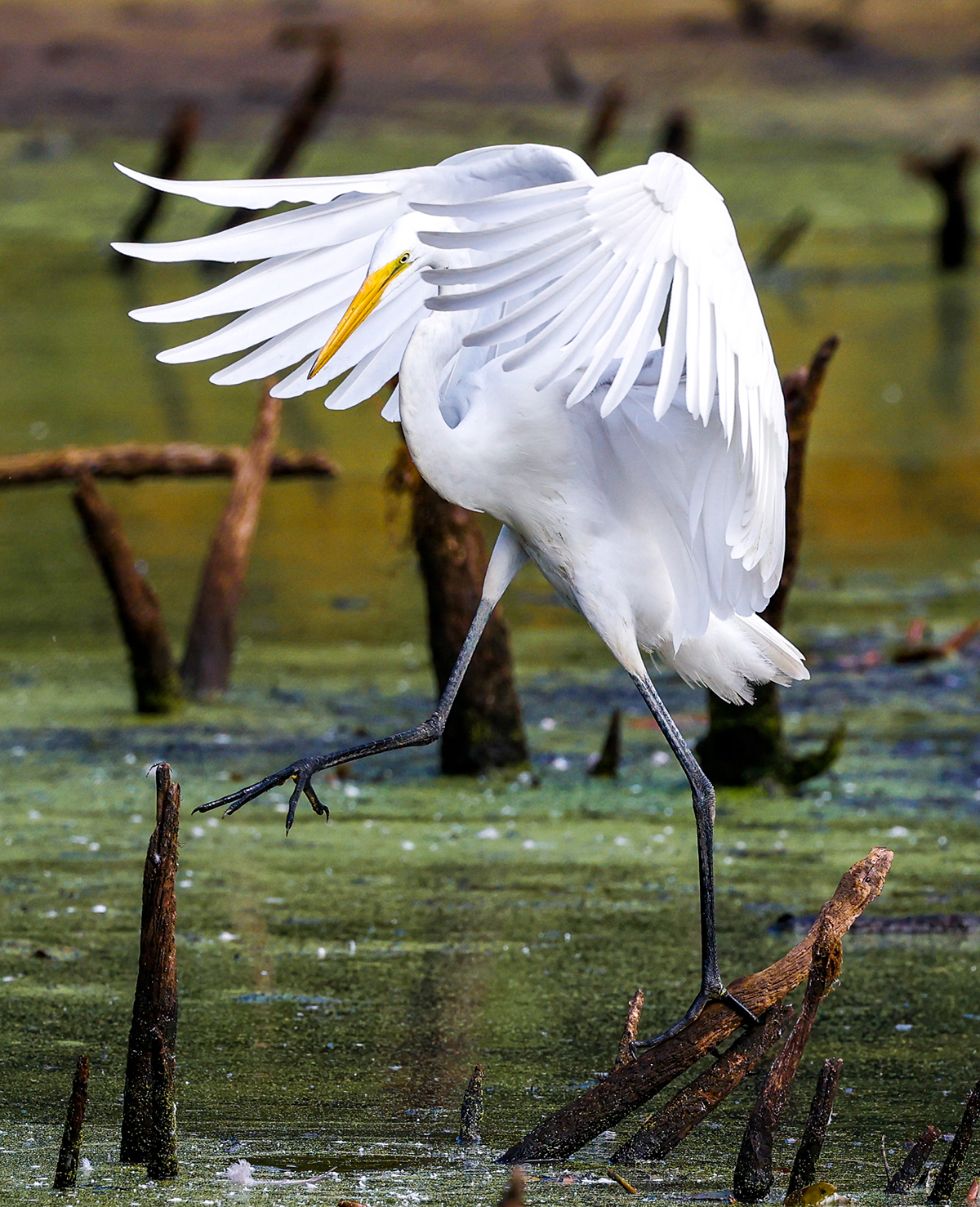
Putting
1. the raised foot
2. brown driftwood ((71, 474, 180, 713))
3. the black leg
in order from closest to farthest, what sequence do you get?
the raised foot, the black leg, brown driftwood ((71, 474, 180, 713))

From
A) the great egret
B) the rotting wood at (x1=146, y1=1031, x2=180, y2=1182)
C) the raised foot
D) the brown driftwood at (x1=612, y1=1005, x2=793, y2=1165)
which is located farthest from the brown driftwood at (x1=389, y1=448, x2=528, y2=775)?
the rotting wood at (x1=146, y1=1031, x2=180, y2=1182)

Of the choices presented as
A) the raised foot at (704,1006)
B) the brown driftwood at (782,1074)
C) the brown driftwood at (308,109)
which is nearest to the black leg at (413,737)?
the raised foot at (704,1006)

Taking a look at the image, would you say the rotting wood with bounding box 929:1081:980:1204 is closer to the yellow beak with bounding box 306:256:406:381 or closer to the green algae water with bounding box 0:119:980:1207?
the green algae water with bounding box 0:119:980:1207

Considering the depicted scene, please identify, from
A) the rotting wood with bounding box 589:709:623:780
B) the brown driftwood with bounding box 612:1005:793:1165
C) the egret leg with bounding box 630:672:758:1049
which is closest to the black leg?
the egret leg with bounding box 630:672:758:1049

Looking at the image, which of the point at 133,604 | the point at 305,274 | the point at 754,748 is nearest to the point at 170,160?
the point at 133,604

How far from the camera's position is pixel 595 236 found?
12.7 ft

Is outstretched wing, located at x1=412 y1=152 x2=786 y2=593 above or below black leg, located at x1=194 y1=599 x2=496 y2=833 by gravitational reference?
above

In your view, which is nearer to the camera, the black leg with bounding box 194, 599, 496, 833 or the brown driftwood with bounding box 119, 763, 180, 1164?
the brown driftwood with bounding box 119, 763, 180, 1164

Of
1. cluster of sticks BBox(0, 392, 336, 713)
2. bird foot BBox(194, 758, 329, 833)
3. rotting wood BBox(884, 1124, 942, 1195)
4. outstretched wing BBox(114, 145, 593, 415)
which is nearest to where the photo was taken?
rotting wood BBox(884, 1124, 942, 1195)

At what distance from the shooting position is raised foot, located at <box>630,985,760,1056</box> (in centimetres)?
400

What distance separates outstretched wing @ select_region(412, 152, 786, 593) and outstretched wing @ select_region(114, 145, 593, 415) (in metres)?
0.55

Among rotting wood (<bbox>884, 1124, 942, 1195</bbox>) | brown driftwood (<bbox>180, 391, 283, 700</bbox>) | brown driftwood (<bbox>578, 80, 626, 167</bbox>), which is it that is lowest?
rotting wood (<bbox>884, 1124, 942, 1195</bbox>)

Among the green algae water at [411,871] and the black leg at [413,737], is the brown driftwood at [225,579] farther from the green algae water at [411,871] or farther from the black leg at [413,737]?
the black leg at [413,737]

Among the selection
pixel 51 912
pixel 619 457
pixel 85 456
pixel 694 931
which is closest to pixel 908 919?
pixel 694 931
